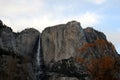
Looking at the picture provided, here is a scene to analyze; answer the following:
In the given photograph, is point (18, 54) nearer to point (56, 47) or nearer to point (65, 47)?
point (65, 47)

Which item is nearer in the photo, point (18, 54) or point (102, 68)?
point (102, 68)

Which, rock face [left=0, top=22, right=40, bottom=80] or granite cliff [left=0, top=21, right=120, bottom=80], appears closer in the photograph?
rock face [left=0, top=22, right=40, bottom=80]

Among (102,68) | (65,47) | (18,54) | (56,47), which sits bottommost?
(102,68)

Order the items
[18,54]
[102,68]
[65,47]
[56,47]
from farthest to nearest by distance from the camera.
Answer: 1. [56,47]
2. [65,47]
3. [18,54]
4. [102,68]

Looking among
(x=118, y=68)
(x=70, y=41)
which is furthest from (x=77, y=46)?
(x=118, y=68)

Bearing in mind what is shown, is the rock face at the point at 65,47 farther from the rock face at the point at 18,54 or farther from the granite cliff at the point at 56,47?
the rock face at the point at 18,54

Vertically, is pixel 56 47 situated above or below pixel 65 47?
above

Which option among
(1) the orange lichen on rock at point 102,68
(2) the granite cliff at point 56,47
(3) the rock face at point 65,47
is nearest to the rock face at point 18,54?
(2) the granite cliff at point 56,47

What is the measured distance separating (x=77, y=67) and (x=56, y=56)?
1933 centimetres

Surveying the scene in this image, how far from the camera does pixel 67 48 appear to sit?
16812 centimetres

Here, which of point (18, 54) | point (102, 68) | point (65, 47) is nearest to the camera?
point (102, 68)

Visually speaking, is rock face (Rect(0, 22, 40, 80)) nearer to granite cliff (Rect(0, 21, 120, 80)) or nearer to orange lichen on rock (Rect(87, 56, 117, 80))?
granite cliff (Rect(0, 21, 120, 80))

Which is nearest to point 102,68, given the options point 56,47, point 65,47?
point 65,47

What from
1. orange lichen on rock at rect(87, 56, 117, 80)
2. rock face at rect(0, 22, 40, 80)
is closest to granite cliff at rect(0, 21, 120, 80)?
rock face at rect(0, 22, 40, 80)
